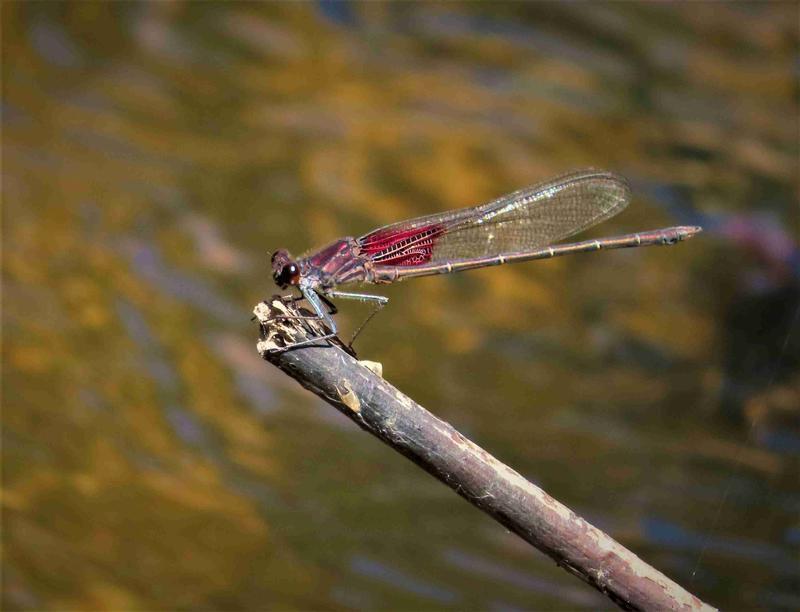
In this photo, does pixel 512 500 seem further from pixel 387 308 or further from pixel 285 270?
pixel 387 308

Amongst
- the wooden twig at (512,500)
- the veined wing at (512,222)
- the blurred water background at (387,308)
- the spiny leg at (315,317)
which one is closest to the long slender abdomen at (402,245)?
the veined wing at (512,222)

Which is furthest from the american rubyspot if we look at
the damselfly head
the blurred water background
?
the blurred water background

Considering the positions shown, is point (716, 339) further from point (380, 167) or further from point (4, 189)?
point (4, 189)

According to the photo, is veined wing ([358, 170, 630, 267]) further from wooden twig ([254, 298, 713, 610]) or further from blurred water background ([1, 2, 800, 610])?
blurred water background ([1, 2, 800, 610])

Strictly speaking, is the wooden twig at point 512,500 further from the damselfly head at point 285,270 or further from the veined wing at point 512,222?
the veined wing at point 512,222

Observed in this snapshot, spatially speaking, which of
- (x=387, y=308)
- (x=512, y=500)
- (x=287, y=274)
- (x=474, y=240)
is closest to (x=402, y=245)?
(x=474, y=240)

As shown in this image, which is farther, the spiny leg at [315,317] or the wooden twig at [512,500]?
the spiny leg at [315,317]

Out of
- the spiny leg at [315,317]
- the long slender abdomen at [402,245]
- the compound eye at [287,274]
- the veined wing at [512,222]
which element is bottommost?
the spiny leg at [315,317]
